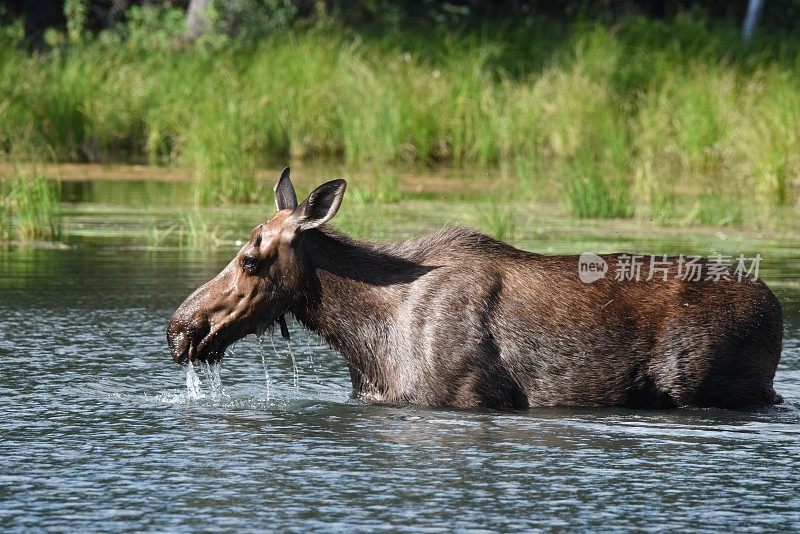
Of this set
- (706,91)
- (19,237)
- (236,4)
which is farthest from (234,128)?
(236,4)

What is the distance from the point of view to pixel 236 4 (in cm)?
2958

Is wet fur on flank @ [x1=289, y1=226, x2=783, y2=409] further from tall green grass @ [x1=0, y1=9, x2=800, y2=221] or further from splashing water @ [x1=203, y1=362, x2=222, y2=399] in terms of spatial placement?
tall green grass @ [x1=0, y1=9, x2=800, y2=221]

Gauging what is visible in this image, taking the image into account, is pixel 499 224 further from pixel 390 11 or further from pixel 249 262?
pixel 390 11

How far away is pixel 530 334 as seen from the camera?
8039 mm

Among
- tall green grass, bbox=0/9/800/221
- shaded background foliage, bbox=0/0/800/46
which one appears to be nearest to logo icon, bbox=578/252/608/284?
tall green grass, bbox=0/9/800/221

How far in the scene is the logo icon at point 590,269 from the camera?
8266 millimetres

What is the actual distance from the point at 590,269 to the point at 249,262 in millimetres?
1736

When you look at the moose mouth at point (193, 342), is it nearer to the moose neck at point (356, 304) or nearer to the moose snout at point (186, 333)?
the moose snout at point (186, 333)

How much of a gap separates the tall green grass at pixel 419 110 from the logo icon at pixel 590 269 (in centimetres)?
816

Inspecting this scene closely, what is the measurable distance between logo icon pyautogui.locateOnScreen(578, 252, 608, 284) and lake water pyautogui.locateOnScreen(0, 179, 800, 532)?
697 millimetres

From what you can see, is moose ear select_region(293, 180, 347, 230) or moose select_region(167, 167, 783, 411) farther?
moose select_region(167, 167, 783, 411)

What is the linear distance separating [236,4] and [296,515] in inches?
958

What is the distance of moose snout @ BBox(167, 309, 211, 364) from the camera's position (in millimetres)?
7977

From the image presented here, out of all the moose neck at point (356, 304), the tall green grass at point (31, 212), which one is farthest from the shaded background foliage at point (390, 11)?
the moose neck at point (356, 304)
